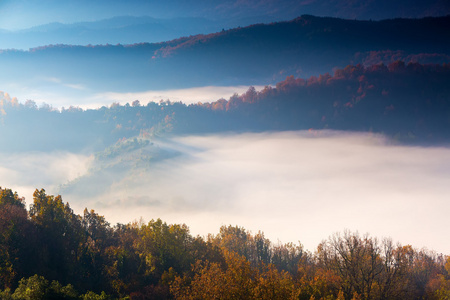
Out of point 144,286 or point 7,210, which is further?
point 7,210

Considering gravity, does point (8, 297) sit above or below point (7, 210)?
below

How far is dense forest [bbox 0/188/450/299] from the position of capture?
42.8m

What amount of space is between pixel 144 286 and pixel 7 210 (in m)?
21.7

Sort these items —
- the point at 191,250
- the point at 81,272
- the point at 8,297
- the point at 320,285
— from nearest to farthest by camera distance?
the point at 8,297 → the point at 320,285 → the point at 81,272 → the point at 191,250

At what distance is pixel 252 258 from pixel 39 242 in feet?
189

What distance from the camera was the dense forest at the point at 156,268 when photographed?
4281cm

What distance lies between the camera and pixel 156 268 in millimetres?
59250

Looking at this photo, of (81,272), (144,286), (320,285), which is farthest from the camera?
(81,272)

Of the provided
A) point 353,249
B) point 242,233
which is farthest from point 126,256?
point 242,233

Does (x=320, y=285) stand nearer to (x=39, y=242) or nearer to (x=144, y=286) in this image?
(x=144, y=286)

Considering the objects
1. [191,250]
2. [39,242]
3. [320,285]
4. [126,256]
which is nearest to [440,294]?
[320,285]

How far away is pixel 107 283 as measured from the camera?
56094 mm

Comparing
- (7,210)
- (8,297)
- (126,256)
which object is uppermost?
(7,210)

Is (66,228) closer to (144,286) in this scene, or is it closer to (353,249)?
(144,286)
